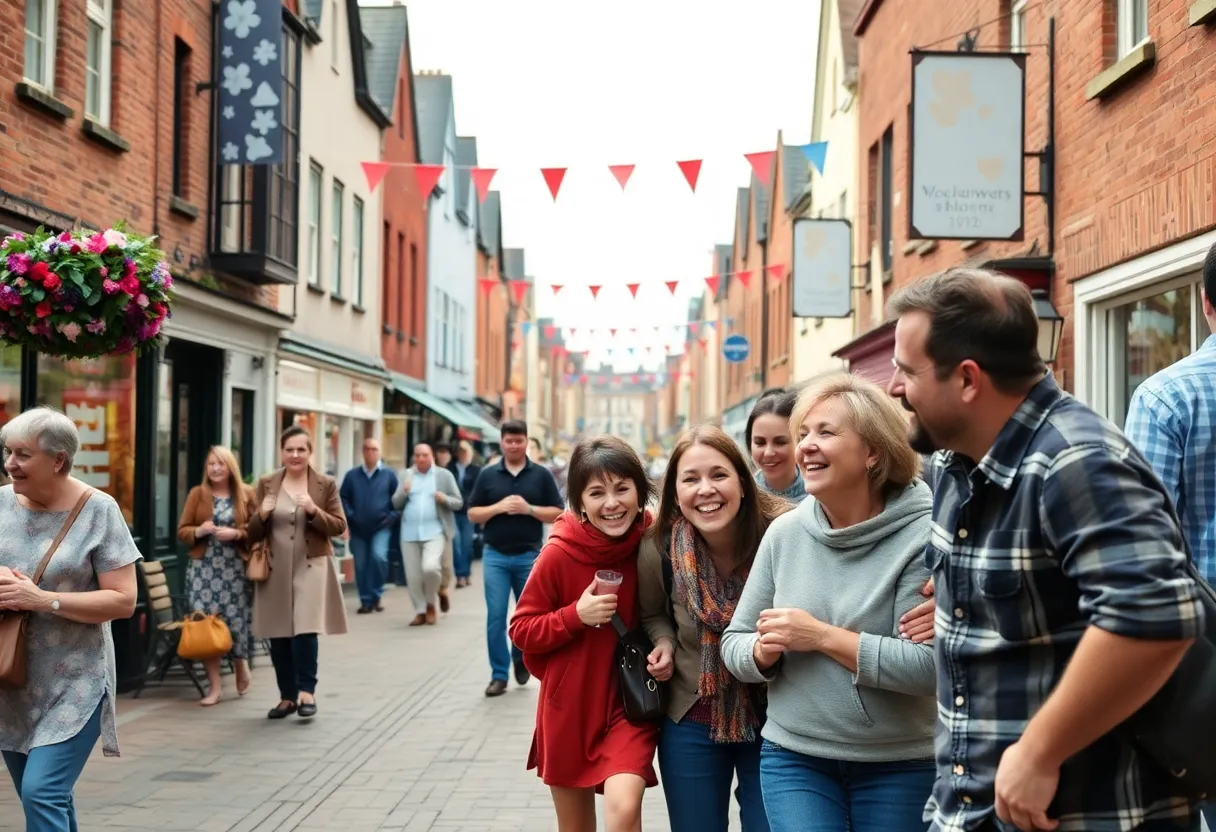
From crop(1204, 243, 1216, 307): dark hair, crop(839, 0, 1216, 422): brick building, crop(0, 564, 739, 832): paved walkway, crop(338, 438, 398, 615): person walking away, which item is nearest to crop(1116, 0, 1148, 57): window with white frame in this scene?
crop(839, 0, 1216, 422): brick building

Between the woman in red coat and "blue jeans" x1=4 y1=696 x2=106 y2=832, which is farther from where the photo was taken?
"blue jeans" x1=4 y1=696 x2=106 y2=832

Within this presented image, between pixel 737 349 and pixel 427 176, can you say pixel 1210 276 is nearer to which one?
pixel 427 176

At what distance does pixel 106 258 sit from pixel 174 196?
695cm

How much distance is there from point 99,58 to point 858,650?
10.4 meters

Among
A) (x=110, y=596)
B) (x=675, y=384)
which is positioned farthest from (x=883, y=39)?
(x=675, y=384)

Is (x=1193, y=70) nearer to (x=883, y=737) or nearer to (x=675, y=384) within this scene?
(x=883, y=737)

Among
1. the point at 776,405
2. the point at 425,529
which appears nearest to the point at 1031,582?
the point at 776,405

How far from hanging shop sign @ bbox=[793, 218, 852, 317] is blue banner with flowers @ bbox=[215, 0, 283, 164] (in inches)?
275

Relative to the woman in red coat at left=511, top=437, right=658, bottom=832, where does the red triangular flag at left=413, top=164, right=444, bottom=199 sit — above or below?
above

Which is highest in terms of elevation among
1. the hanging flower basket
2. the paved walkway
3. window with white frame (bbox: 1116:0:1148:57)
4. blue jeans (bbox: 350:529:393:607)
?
window with white frame (bbox: 1116:0:1148:57)

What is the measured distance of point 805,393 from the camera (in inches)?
141

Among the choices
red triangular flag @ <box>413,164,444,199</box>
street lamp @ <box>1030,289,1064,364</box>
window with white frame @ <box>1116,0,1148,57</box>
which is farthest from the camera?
red triangular flag @ <box>413,164,444,199</box>

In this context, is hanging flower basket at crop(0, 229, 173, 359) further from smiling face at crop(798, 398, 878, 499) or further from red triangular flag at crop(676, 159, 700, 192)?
red triangular flag at crop(676, 159, 700, 192)

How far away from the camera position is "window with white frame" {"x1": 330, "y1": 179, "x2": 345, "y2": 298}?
2111 cm
